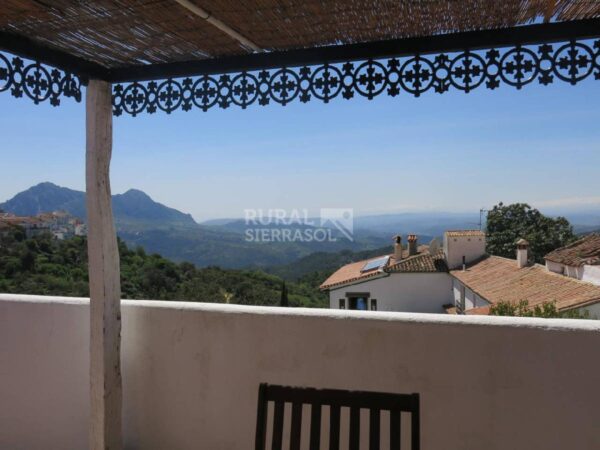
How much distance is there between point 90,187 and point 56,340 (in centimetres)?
87

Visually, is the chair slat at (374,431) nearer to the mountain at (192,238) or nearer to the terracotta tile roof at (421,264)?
the mountain at (192,238)

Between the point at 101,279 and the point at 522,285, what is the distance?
1307 cm

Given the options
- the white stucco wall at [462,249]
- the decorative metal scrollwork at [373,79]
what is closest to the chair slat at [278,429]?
the decorative metal scrollwork at [373,79]

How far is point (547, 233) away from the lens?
947 inches

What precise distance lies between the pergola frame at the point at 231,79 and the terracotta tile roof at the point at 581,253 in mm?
11432

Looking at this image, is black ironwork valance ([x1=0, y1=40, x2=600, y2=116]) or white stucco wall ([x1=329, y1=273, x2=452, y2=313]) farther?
white stucco wall ([x1=329, y1=273, x2=452, y2=313])

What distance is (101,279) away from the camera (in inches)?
83.3

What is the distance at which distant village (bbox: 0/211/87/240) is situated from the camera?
6427 millimetres

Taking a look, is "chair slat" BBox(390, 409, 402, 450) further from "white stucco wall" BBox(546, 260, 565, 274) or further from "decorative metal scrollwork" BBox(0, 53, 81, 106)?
"white stucco wall" BBox(546, 260, 565, 274)

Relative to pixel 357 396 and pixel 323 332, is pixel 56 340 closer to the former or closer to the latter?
pixel 323 332

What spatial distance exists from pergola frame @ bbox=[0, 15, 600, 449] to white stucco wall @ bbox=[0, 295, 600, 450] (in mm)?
208

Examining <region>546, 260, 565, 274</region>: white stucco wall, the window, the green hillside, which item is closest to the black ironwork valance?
the green hillside

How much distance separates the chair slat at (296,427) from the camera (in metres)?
1.30

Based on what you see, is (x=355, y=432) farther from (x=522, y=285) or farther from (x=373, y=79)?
(x=522, y=285)
